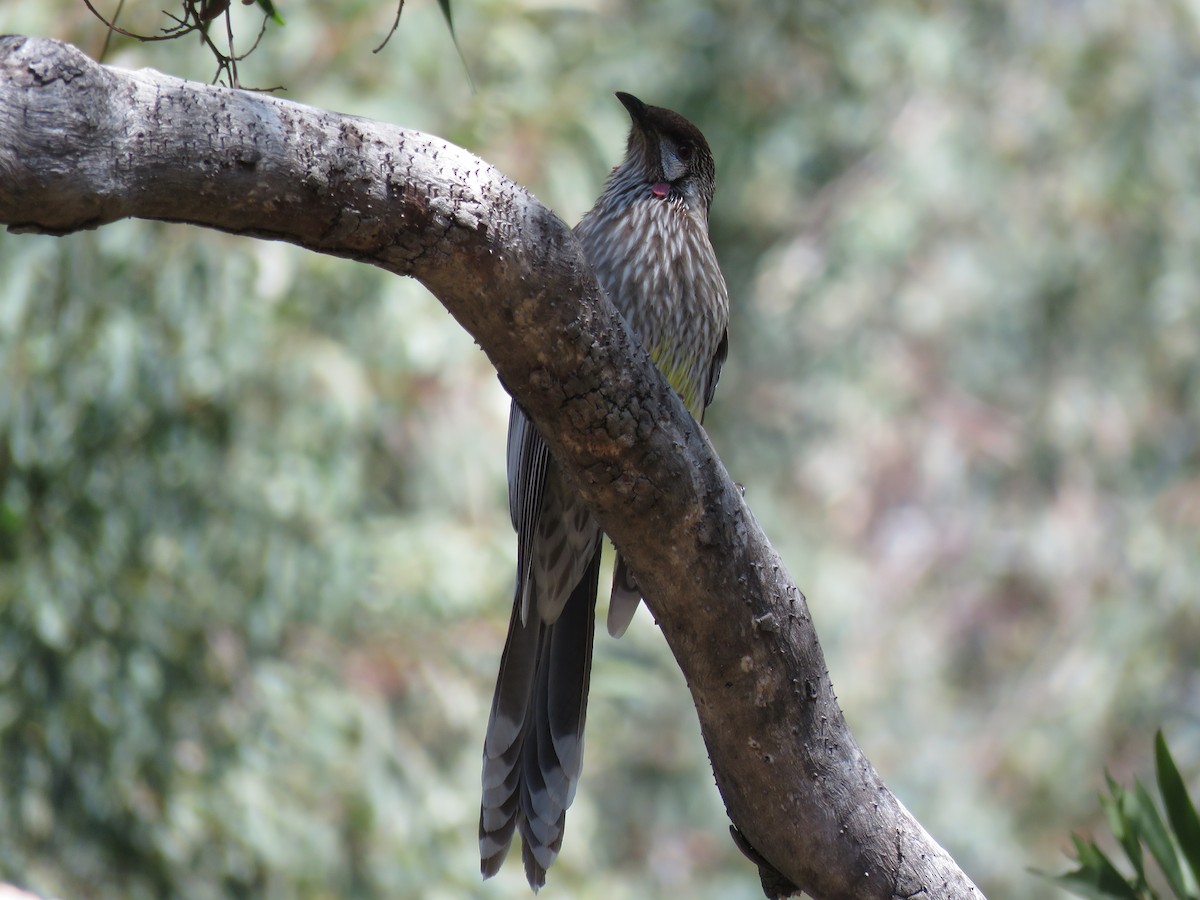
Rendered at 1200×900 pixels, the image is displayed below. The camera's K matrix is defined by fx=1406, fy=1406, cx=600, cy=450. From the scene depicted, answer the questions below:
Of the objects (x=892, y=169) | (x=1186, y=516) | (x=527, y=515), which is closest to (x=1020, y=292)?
(x=892, y=169)

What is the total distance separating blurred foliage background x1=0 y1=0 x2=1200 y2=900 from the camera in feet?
15.5

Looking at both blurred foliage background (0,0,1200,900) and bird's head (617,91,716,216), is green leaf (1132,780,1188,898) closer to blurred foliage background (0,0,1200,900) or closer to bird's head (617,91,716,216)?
bird's head (617,91,716,216)

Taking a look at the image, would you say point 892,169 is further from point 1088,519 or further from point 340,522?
point 340,522

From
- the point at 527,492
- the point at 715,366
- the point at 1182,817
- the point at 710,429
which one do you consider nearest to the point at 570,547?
the point at 527,492

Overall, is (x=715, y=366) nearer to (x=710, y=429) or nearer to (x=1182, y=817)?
(x=1182, y=817)

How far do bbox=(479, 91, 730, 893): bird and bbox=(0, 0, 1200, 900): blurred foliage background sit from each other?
5.87 feet

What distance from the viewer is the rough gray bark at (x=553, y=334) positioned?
173cm

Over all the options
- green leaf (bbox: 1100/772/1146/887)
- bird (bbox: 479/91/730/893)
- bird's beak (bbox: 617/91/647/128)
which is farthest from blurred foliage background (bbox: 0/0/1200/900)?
green leaf (bbox: 1100/772/1146/887)

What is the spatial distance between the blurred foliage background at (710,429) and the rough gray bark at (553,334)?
9.36 ft

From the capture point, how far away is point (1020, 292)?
1058 cm

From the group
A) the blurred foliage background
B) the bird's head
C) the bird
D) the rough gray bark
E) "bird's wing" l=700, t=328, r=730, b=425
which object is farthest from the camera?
the blurred foliage background

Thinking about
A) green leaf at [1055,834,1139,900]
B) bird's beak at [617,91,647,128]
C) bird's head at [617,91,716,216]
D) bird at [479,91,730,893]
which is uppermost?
bird's beak at [617,91,647,128]

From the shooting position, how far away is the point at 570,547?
3398 millimetres

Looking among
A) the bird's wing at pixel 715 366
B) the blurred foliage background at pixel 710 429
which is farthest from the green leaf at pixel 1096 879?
the blurred foliage background at pixel 710 429
